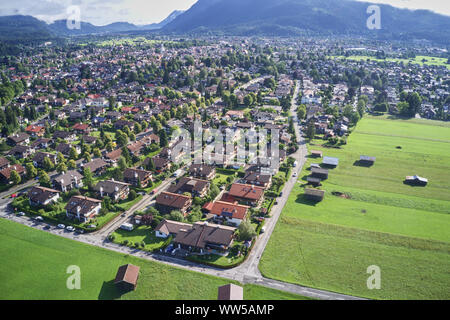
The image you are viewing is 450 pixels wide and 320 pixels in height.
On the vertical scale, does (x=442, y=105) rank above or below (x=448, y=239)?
above

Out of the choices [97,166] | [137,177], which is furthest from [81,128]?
[137,177]

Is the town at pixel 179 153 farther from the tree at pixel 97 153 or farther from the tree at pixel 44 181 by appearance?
the tree at pixel 97 153

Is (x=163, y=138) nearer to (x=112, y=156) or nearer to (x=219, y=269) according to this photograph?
(x=112, y=156)

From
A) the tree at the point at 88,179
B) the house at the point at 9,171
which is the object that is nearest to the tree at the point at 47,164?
the house at the point at 9,171

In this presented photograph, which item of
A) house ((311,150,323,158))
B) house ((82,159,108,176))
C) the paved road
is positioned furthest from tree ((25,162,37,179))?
house ((311,150,323,158))

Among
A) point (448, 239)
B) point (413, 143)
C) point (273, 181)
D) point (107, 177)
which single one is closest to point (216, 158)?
point (273, 181)
